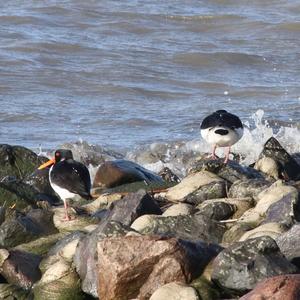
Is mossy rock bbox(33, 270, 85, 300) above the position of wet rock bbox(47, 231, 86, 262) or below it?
below

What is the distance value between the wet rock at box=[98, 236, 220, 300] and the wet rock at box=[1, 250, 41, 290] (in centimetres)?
70

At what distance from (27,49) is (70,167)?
9.44 m

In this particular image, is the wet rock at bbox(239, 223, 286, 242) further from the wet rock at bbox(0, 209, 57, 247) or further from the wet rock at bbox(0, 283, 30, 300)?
the wet rock at bbox(0, 209, 57, 247)

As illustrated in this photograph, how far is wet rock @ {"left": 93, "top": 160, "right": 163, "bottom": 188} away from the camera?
891cm

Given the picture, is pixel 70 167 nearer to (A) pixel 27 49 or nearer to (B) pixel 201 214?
(B) pixel 201 214

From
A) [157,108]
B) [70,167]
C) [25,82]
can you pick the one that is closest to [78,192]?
[70,167]

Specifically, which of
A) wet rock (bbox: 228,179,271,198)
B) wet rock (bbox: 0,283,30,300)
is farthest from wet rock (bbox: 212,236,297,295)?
wet rock (bbox: 228,179,271,198)

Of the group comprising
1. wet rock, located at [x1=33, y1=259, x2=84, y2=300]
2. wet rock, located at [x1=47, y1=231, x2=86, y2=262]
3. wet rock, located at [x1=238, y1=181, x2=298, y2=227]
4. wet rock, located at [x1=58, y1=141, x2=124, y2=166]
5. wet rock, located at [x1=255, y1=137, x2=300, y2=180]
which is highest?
wet rock, located at [x1=238, y1=181, x2=298, y2=227]

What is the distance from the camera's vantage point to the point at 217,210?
22.6 feet

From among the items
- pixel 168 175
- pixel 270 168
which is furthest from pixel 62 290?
pixel 168 175

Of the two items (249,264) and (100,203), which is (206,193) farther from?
(249,264)

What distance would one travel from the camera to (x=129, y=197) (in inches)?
269

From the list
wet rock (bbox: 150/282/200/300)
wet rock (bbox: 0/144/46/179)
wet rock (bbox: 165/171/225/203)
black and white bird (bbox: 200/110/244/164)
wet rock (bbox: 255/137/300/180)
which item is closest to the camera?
wet rock (bbox: 150/282/200/300)

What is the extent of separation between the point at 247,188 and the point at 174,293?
2.08 m
